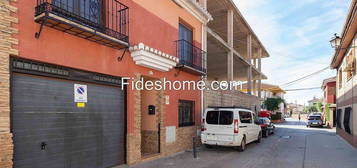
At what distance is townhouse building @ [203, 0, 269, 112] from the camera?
15139mm

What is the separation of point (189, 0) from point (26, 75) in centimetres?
748

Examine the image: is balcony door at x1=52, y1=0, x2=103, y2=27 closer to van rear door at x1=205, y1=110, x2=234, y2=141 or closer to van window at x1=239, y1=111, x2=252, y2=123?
van rear door at x1=205, y1=110, x2=234, y2=141

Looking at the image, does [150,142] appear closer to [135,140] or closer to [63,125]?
[135,140]

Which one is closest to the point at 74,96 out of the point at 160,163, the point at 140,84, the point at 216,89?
the point at 140,84

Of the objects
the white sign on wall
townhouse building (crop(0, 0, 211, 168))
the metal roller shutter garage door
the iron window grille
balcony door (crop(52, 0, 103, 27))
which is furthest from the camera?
the white sign on wall

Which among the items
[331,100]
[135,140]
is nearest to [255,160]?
[135,140]

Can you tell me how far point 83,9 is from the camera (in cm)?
628

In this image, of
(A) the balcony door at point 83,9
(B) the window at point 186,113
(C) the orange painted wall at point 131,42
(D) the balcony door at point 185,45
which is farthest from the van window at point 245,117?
(A) the balcony door at point 83,9

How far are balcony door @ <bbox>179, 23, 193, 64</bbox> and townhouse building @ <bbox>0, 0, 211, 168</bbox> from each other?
23.7 inches

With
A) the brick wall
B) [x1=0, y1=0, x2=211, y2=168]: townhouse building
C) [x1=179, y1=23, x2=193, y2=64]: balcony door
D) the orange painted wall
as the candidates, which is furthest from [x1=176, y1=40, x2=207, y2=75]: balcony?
the brick wall

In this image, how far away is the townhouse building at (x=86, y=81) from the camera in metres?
4.73

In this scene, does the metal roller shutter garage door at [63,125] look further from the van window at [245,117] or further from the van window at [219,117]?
the van window at [245,117]

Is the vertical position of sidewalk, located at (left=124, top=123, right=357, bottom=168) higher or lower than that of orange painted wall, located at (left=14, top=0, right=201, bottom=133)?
lower

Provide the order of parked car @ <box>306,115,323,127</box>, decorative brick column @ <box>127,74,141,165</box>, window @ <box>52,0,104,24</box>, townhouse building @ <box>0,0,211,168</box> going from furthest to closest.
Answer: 1. parked car @ <box>306,115,323,127</box>
2. decorative brick column @ <box>127,74,141,165</box>
3. window @ <box>52,0,104,24</box>
4. townhouse building @ <box>0,0,211,168</box>
